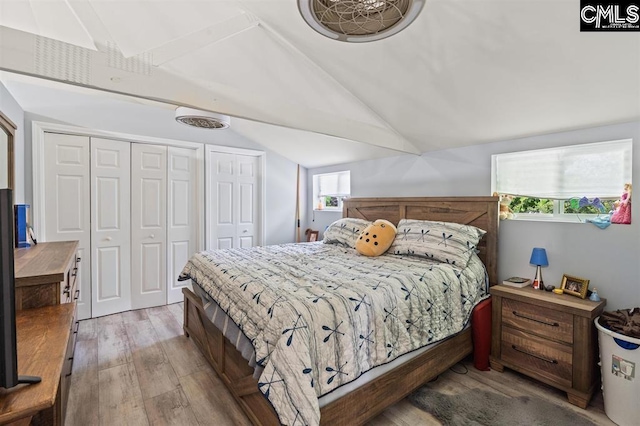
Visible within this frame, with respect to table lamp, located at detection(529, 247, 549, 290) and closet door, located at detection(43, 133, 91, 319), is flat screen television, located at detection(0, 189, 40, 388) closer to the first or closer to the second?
closet door, located at detection(43, 133, 91, 319)

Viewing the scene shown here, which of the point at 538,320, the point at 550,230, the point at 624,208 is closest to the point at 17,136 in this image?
the point at 538,320

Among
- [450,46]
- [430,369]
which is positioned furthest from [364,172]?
[430,369]

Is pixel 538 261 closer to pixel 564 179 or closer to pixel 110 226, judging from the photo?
pixel 564 179

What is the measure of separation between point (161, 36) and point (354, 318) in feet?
8.24

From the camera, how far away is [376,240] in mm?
2939

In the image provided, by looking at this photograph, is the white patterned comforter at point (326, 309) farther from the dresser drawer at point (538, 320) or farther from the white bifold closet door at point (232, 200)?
the white bifold closet door at point (232, 200)

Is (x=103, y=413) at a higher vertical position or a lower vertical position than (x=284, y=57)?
lower

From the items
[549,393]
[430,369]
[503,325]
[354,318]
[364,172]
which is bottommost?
[549,393]

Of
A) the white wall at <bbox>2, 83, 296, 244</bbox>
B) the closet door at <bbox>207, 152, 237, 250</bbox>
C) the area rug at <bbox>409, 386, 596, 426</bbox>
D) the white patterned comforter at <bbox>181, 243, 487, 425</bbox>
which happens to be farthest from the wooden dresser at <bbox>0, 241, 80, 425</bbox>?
the closet door at <bbox>207, 152, 237, 250</bbox>

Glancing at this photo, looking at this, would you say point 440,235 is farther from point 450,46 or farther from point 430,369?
point 450,46

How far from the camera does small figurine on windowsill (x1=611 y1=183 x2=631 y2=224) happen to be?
2.11 meters

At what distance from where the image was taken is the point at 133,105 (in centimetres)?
361

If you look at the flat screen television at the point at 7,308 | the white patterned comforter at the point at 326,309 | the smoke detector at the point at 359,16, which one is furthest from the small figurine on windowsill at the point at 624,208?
the flat screen television at the point at 7,308

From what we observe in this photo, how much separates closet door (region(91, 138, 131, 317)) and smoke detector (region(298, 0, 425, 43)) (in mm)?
3191
